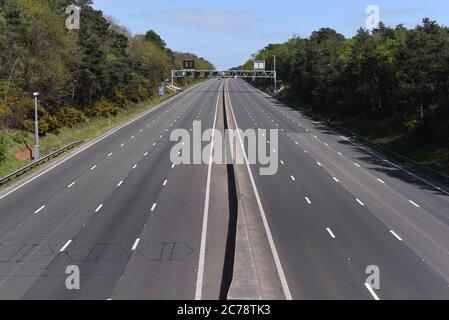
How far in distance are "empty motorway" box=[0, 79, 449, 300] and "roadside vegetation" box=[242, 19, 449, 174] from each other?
7.13 m

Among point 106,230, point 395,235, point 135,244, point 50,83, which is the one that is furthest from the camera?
point 50,83

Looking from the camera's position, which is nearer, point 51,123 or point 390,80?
point 51,123

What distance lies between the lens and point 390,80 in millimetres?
68938

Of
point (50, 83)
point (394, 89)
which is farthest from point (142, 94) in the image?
point (394, 89)

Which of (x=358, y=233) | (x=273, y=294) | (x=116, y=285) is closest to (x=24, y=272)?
(x=116, y=285)

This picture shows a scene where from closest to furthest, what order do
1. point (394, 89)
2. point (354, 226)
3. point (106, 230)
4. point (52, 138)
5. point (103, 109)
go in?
point (106, 230), point (354, 226), point (52, 138), point (394, 89), point (103, 109)

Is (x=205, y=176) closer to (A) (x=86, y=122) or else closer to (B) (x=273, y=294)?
(B) (x=273, y=294)

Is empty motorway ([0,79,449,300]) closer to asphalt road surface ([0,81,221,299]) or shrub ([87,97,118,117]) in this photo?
asphalt road surface ([0,81,221,299])

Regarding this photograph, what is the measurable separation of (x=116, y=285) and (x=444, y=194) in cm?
2364

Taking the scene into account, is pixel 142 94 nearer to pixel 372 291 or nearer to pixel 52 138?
pixel 52 138

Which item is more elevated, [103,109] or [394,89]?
[394,89]

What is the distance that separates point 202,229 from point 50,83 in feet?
152

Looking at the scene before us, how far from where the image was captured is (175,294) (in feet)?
57.6

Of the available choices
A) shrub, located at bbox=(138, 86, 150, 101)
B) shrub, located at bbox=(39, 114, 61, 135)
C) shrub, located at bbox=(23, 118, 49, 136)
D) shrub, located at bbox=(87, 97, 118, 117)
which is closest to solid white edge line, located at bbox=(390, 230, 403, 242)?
shrub, located at bbox=(23, 118, 49, 136)
